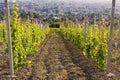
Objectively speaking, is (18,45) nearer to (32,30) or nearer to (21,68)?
(21,68)

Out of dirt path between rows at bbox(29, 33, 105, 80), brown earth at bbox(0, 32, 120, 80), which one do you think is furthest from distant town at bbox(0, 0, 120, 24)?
brown earth at bbox(0, 32, 120, 80)

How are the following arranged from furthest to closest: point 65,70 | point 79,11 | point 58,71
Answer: point 79,11, point 65,70, point 58,71

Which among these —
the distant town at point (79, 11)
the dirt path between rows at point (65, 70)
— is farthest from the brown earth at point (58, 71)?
the distant town at point (79, 11)

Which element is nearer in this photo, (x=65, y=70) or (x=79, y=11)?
(x=65, y=70)

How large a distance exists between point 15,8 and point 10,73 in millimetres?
2675

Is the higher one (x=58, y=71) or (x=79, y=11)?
(x=58, y=71)

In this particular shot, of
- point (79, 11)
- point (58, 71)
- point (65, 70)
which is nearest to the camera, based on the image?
point (58, 71)

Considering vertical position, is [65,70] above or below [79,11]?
above

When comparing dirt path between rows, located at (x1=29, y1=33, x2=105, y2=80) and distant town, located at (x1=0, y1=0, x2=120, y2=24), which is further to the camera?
distant town, located at (x1=0, y1=0, x2=120, y2=24)

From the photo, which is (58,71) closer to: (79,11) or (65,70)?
(65,70)

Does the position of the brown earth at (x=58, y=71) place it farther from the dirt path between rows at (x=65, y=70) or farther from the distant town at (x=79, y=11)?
the distant town at (x=79, y=11)

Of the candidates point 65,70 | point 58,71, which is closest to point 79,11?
point 65,70

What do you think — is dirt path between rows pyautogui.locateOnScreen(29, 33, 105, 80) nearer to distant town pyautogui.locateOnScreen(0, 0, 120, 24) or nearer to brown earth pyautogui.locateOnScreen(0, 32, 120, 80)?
brown earth pyautogui.locateOnScreen(0, 32, 120, 80)

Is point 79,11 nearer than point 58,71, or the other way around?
point 58,71
